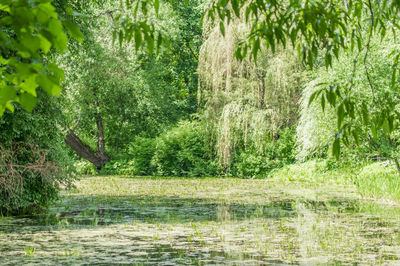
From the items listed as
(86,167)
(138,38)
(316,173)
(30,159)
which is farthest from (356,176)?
(86,167)

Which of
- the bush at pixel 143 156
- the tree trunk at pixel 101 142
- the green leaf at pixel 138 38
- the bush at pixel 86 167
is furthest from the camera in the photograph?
the bush at pixel 86 167

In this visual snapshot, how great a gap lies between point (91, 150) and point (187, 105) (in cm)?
562

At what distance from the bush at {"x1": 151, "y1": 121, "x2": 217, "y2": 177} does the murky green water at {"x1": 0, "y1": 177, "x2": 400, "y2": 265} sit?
9219 mm

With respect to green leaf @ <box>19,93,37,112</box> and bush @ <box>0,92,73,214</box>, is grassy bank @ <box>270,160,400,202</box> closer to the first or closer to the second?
bush @ <box>0,92,73,214</box>

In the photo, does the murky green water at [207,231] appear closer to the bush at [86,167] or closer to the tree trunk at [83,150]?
the tree trunk at [83,150]

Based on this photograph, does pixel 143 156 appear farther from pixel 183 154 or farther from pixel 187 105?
pixel 187 105

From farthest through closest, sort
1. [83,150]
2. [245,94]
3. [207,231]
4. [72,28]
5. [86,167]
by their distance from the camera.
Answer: [86,167]
[83,150]
[245,94]
[207,231]
[72,28]

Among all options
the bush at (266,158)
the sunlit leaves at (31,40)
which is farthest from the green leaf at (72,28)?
the bush at (266,158)

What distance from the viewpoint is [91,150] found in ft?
93.3

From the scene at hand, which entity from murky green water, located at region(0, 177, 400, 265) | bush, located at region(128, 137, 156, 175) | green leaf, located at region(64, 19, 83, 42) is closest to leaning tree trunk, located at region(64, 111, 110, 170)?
bush, located at region(128, 137, 156, 175)

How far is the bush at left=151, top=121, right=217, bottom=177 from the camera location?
24.5 meters

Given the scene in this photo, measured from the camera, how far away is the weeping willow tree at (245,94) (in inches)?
818

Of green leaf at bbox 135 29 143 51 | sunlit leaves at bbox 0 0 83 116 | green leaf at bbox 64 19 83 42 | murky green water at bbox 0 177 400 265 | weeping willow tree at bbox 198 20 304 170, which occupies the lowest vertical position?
murky green water at bbox 0 177 400 265

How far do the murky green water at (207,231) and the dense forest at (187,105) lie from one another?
1193 mm
